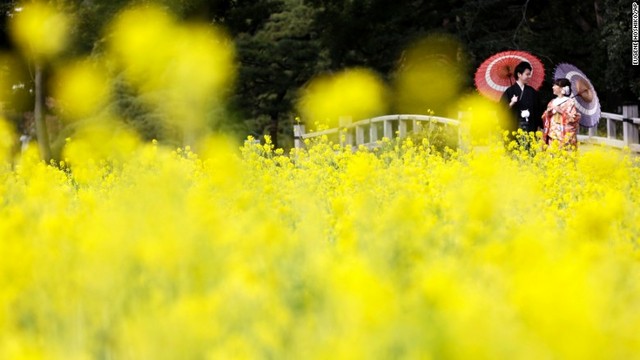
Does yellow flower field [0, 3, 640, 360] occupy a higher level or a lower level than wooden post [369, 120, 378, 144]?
higher

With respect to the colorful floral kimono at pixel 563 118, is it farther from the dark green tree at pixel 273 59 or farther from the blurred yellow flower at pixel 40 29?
the blurred yellow flower at pixel 40 29

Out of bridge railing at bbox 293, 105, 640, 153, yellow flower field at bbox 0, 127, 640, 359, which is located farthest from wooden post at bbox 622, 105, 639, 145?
yellow flower field at bbox 0, 127, 640, 359

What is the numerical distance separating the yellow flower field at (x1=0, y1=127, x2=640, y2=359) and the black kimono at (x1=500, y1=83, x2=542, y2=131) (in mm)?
7278

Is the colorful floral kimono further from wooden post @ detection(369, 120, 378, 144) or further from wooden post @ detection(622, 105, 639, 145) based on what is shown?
wooden post @ detection(369, 120, 378, 144)

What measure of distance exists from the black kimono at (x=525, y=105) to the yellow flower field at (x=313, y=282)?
7.28 metres

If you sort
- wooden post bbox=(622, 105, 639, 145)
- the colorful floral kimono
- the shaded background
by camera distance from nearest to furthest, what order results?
1. the colorful floral kimono
2. wooden post bbox=(622, 105, 639, 145)
3. the shaded background

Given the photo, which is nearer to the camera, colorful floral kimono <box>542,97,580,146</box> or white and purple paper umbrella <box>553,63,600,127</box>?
colorful floral kimono <box>542,97,580,146</box>

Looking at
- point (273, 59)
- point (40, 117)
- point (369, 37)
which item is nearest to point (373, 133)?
point (369, 37)

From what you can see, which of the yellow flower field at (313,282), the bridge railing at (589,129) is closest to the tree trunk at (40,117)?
the bridge railing at (589,129)

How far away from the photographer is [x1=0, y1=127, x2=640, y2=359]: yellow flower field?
2643 millimetres

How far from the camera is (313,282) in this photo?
3852 millimetres

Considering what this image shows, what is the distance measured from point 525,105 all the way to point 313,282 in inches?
377

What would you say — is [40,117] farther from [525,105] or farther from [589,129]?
[525,105]

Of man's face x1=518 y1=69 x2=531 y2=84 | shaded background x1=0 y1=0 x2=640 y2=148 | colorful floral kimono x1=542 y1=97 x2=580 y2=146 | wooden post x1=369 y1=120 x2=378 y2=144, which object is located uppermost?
shaded background x1=0 y1=0 x2=640 y2=148
